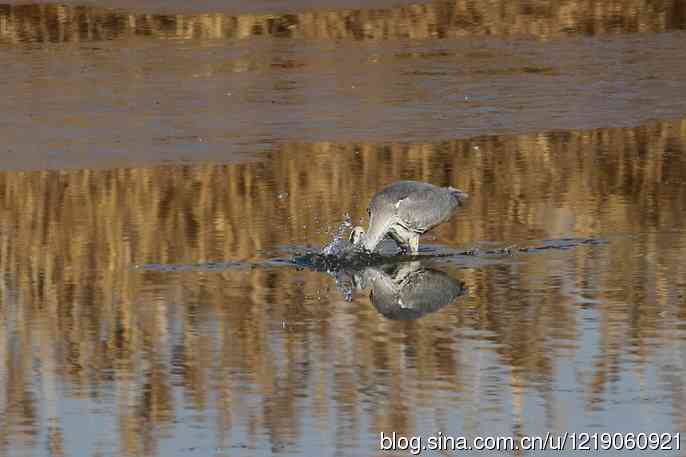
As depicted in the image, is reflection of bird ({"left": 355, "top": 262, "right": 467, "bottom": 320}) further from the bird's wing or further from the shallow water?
the bird's wing

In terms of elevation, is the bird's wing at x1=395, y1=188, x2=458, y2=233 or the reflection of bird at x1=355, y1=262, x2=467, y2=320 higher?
the bird's wing at x1=395, y1=188, x2=458, y2=233

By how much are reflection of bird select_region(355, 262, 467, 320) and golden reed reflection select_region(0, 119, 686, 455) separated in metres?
0.10

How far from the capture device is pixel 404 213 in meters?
8.34

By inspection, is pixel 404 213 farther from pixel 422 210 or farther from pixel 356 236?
pixel 356 236

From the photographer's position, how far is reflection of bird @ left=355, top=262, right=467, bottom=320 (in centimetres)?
730

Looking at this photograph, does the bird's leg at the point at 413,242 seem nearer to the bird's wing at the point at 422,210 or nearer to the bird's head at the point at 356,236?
the bird's wing at the point at 422,210

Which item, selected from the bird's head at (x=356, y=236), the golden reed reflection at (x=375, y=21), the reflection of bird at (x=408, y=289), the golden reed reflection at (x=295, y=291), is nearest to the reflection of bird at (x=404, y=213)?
the bird's head at (x=356, y=236)

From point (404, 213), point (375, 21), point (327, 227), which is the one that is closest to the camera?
point (404, 213)

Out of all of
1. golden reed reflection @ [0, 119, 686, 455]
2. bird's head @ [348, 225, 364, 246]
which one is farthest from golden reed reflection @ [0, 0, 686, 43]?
bird's head @ [348, 225, 364, 246]

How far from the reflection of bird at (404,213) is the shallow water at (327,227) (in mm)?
155

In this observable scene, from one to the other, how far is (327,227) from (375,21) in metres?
8.42

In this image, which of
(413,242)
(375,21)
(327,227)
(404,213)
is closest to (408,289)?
(404,213)

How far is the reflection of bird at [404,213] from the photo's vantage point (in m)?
8.36

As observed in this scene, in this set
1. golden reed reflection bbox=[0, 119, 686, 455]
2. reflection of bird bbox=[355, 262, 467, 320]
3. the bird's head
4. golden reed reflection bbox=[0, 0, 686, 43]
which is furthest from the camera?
golden reed reflection bbox=[0, 0, 686, 43]
